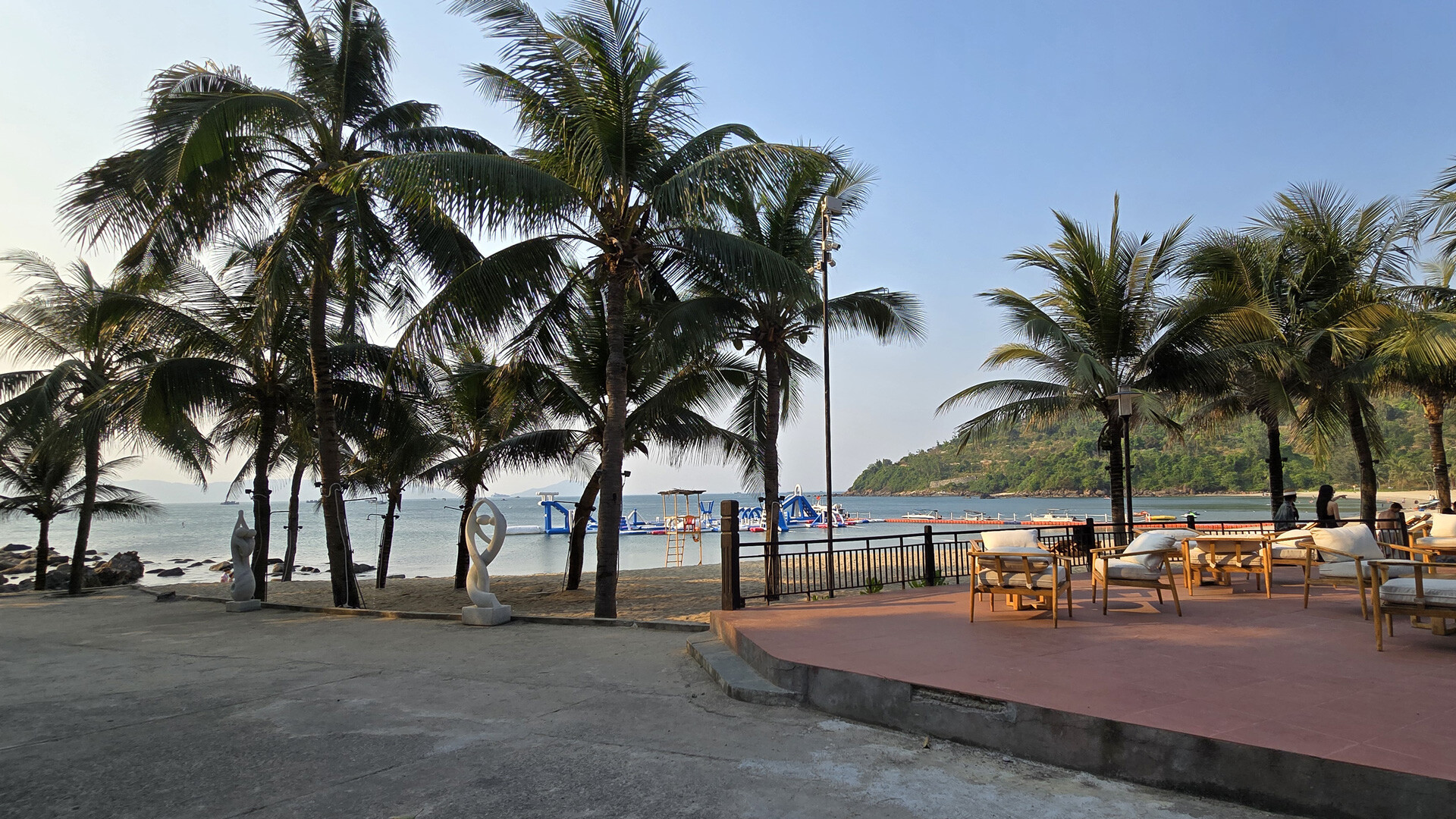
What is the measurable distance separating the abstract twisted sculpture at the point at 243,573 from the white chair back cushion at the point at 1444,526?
16736 millimetres

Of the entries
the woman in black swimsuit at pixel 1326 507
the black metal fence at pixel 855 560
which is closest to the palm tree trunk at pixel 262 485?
the black metal fence at pixel 855 560

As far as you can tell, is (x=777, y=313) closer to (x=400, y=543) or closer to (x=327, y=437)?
(x=327, y=437)

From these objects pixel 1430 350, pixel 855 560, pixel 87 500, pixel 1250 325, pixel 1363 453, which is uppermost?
pixel 1250 325

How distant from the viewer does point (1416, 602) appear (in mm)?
5418

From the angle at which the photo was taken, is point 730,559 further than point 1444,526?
No

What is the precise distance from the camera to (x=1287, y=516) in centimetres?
1414

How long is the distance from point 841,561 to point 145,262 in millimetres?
12805

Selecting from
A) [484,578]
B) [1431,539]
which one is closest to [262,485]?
[484,578]

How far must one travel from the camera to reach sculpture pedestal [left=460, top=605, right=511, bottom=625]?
9.59 meters

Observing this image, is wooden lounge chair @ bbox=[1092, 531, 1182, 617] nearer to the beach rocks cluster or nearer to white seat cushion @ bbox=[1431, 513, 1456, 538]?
white seat cushion @ bbox=[1431, 513, 1456, 538]

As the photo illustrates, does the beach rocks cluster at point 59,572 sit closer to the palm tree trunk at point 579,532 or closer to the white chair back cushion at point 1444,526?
the palm tree trunk at point 579,532

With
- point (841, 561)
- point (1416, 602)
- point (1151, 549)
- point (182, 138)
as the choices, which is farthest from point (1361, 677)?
point (182, 138)

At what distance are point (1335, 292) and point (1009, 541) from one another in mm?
13605

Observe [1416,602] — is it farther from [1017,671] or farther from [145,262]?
[145,262]
